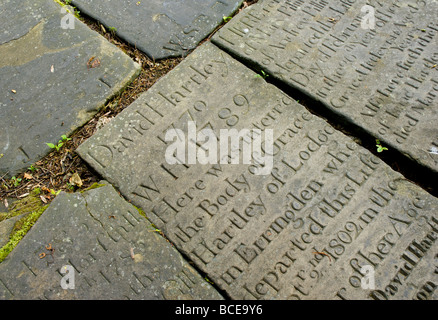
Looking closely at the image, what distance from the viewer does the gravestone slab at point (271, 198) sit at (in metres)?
1.78

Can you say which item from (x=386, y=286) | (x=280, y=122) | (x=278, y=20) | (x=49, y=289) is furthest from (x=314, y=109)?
(x=49, y=289)

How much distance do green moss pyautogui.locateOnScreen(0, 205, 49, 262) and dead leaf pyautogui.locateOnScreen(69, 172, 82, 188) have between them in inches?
8.2

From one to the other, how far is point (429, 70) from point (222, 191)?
67.1 inches

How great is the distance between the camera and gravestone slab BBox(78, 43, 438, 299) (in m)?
1.78

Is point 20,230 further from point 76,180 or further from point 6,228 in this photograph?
point 76,180

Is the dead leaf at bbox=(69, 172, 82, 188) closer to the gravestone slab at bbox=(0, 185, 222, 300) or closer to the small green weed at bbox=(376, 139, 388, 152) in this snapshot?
the gravestone slab at bbox=(0, 185, 222, 300)

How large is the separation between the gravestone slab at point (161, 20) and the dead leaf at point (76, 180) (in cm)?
104

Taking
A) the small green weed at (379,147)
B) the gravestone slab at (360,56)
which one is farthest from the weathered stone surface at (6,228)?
the small green weed at (379,147)

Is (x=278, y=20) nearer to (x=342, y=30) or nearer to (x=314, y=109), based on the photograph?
(x=342, y=30)

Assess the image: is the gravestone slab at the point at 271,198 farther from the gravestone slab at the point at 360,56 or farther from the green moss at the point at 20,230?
the green moss at the point at 20,230

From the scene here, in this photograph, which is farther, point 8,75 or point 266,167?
point 8,75

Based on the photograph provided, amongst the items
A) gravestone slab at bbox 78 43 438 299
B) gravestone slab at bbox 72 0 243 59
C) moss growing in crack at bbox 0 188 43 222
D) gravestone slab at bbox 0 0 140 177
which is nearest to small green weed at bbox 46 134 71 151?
gravestone slab at bbox 0 0 140 177

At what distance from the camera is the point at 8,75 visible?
2.42 metres

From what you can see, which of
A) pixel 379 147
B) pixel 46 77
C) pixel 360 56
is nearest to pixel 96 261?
pixel 46 77
